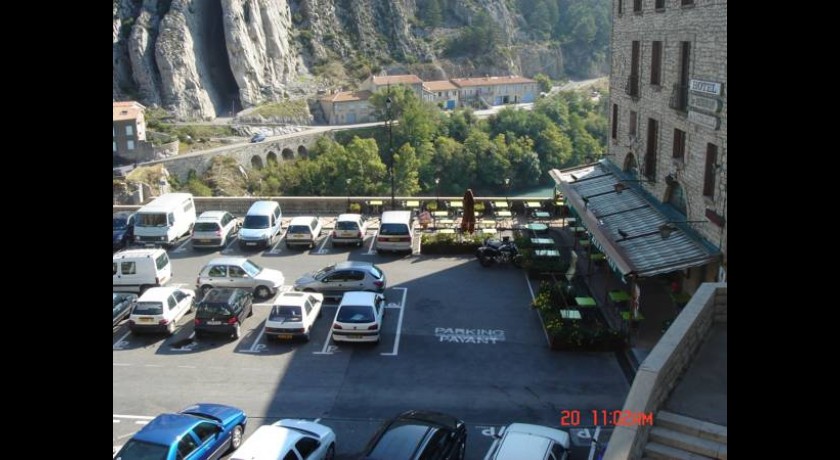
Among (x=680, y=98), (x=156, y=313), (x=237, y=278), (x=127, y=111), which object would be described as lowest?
(x=156, y=313)

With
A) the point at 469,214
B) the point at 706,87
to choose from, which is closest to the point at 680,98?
the point at 706,87

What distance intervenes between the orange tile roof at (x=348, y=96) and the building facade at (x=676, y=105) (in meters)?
73.0

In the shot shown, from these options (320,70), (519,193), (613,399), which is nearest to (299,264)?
(613,399)

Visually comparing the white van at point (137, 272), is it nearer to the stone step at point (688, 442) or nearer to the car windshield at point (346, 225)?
the car windshield at point (346, 225)

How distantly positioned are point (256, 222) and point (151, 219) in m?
3.73

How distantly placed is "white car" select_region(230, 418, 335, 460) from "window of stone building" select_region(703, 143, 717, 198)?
10.4m

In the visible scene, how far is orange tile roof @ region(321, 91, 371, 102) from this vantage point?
97125 millimetres

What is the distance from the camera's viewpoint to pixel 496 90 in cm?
11912

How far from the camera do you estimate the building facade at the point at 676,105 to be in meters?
16.8

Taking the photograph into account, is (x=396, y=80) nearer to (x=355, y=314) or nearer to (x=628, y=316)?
(x=355, y=314)

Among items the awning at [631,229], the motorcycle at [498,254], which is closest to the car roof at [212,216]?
the motorcycle at [498,254]

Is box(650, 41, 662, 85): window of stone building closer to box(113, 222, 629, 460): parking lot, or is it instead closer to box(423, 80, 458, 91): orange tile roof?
box(113, 222, 629, 460): parking lot
